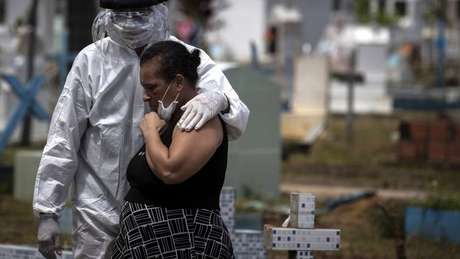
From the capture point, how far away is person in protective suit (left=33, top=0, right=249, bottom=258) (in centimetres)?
522

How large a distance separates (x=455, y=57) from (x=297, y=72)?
1742 centimetres

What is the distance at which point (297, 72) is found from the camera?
23000 mm

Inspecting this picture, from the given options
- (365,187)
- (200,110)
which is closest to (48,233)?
(200,110)

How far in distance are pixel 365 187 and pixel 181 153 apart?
10225 mm

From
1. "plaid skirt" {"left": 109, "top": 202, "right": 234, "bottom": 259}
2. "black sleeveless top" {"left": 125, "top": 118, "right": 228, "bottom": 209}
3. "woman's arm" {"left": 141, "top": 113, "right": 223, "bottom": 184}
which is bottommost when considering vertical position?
"plaid skirt" {"left": 109, "top": 202, "right": 234, "bottom": 259}

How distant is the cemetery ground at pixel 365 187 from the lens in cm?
951

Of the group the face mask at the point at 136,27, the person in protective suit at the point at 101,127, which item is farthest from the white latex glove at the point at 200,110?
the face mask at the point at 136,27

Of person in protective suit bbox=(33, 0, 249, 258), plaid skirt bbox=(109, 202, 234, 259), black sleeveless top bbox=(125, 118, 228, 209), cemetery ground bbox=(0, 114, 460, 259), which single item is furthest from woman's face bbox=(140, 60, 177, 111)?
cemetery ground bbox=(0, 114, 460, 259)

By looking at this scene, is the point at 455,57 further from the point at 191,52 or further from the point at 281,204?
the point at 191,52

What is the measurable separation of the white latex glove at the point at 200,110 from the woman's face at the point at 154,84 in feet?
0.24

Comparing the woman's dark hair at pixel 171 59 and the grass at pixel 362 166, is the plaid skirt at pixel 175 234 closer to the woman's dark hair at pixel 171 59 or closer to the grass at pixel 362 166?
the woman's dark hair at pixel 171 59

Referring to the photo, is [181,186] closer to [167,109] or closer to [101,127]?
[167,109]

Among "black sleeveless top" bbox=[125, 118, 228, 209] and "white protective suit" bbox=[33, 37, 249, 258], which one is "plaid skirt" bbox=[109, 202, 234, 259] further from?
"white protective suit" bbox=[33, 37, 249, 258]

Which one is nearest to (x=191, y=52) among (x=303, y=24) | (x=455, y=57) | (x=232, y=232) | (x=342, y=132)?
(x=232, y=232)
